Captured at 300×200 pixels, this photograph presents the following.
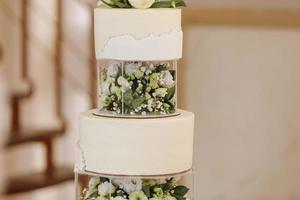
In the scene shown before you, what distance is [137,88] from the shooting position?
77.3 inches

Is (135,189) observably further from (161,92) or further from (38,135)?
(38,135)

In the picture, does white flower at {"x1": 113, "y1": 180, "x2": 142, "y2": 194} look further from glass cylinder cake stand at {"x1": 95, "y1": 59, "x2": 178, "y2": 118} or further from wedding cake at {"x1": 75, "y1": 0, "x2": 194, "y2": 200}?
glass cylinder cake stand at {"x1": 95, "y1": 59, "x2": 178, "y2": 118}

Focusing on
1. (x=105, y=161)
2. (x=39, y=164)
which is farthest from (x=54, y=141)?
(x=105, y=161)

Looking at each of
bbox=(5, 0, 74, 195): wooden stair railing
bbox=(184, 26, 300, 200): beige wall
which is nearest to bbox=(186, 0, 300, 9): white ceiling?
bbox=(184, 26, 300, 200): beige wall

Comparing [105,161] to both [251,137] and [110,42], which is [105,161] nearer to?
[110,42]

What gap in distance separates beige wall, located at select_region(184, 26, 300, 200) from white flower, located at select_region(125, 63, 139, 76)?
1848 mm

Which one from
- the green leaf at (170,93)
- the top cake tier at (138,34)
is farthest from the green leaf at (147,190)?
the top cake tier at (138,34)

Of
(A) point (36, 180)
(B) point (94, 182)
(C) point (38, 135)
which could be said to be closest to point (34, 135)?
(C) point (38, 135)

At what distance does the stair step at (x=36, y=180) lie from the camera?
426 centimetres

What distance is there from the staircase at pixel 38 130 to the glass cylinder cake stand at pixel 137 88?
236 centimetres

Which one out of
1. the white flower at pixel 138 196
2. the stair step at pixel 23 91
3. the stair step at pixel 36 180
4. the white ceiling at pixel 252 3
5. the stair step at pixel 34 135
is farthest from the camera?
the stair step at pixel 23 91

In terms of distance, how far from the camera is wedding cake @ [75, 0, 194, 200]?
77.7 inches

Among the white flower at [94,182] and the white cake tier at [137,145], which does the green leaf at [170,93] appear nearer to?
the white cake tier at [137,145]

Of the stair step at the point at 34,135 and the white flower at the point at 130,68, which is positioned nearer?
the white flower at the point at 130,68
